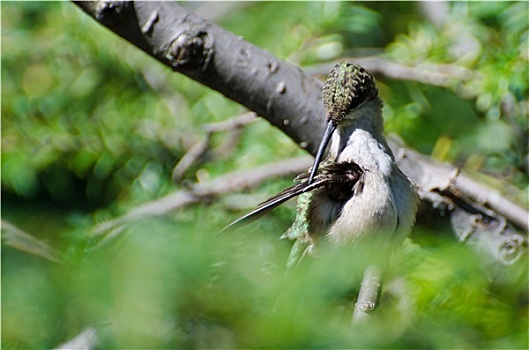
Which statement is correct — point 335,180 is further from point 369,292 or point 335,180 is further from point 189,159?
point 189,159

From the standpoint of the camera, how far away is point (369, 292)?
1521 mm

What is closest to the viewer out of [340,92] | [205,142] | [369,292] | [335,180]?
[369,292]

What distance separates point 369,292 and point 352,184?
55 centimetres

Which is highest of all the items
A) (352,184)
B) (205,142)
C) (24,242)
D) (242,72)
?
(242,72)

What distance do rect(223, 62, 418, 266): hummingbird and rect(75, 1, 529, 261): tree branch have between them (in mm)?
111

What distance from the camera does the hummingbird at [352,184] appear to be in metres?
1.97

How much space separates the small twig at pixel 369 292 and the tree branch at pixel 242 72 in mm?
769

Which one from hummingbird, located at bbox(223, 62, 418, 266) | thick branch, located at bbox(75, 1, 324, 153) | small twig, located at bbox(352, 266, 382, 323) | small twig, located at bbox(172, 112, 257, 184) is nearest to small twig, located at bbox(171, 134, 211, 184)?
small twig, located at bbox(172, 112, 257, 184)

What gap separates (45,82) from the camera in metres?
3.04

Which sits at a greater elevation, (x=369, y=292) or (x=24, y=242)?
(x=369, y=292)

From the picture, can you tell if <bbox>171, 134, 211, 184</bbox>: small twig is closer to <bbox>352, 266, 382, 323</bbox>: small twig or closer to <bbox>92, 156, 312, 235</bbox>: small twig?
<bbox>92, 156, 312, 235</bbox>: small twig

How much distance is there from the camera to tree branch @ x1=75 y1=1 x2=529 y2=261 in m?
2.14

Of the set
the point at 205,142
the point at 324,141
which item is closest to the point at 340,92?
the point at 324,141

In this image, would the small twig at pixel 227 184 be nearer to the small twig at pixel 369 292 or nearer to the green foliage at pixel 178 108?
the green foliage at pixel 178 108
